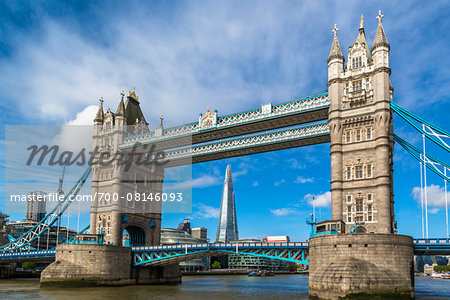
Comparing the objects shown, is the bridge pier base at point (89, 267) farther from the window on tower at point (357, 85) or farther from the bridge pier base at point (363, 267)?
the window on tower at point (357, 85)

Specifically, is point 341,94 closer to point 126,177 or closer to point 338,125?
point 338,125

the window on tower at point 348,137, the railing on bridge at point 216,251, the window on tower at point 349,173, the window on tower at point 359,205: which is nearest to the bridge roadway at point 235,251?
the railing on bridge at point 216,251

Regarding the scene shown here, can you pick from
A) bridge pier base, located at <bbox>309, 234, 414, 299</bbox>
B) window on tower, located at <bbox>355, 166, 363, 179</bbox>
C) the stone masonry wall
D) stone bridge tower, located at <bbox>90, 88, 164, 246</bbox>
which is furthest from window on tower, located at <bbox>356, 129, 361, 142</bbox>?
stone bridge tower, located at <bbox>90, 88, 164, 246</bbox>

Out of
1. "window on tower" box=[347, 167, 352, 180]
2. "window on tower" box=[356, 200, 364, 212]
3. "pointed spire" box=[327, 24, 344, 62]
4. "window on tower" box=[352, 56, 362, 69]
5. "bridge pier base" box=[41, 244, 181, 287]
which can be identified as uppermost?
"pointed spire" box=[327, 24, 344, 62]

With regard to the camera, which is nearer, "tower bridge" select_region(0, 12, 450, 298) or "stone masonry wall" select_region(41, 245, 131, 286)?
"tower bridge" select_region(0, 12, 450, 298)

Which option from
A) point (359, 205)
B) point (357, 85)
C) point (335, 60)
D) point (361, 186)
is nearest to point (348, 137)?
point (361, 186)

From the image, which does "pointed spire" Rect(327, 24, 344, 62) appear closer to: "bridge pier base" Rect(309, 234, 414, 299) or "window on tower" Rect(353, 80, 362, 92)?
"window on tower" Rect(353, 80, 362, 92)
